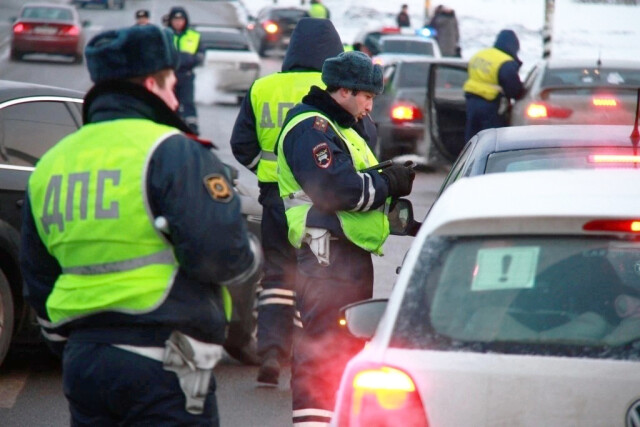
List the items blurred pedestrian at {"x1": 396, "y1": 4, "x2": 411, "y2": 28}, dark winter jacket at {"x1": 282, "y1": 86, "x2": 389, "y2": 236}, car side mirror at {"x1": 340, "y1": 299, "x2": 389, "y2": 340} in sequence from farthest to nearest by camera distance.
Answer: blurred pedestrian at {"x1": 396, "y1": 4, "x2": 411, "y2": 28} < dark winter jacket at {"x1": 282, "y1": 86, "x2": 389, "y2": 236} < car side mirror at {"x1": 340, "y1": 299, "x2": 389, "y2": 340}

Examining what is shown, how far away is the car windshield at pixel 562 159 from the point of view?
211 inches

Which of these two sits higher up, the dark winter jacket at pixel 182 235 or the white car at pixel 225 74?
the dark winter jacket at pixel 182 235

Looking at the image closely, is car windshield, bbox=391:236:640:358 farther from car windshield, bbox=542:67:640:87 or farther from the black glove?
car windshield, bbox=542:67:640:87

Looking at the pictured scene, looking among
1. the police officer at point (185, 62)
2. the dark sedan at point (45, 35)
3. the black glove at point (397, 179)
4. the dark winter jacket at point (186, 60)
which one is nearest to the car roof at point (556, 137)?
the black glove at point (397, 179)

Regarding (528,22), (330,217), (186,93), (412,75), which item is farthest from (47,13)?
(330,217)

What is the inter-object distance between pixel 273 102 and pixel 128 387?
3.35 m

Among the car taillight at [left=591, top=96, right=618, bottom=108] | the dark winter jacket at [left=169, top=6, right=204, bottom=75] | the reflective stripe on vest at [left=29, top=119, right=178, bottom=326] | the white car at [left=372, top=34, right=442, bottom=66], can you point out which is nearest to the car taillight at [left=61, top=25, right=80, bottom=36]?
the white car at [left=372, top=34, right=442, bottom=66]

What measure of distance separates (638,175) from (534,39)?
44610 millimetres

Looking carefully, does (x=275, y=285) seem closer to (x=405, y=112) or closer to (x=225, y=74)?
(x=405, y=112)

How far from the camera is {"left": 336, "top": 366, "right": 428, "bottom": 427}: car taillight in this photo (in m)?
3.32

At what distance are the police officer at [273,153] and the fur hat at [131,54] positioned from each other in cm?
301

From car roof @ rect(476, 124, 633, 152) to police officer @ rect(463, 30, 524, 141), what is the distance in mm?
8020

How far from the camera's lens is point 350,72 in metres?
5.45

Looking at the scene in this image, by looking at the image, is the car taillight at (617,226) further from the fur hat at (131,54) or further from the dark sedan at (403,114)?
the dark sedan at (403,114)
